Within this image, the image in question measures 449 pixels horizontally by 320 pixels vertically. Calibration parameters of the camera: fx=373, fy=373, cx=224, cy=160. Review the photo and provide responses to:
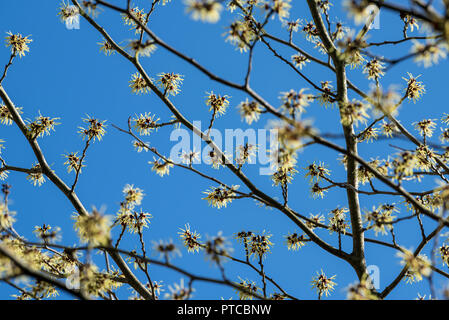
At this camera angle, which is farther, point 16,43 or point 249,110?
point 16,43

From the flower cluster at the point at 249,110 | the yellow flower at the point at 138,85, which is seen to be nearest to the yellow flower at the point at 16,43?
the yellow flower at the point at 138,85

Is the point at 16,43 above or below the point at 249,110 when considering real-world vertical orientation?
above

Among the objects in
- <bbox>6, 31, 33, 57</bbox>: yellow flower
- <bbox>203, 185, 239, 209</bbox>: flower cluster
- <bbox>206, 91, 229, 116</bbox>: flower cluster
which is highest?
<bbox>6, 31, 33, 57</bbox>: yellow flower

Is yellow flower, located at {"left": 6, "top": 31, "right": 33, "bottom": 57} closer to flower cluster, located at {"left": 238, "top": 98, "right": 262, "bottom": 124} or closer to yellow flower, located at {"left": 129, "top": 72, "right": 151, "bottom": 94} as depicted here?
yellow flower, located at {"left": 129, "top": 72, "right": 151, "bottom": 94}

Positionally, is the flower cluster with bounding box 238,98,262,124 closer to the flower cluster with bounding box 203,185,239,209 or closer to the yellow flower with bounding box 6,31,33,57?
the flower cluster with bounding box 203,185,239,209

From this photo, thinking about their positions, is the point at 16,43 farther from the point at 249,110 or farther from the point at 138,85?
the point at 249,110

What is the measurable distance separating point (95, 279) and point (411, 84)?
4514mm

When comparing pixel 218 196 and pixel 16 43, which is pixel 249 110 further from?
pixel 16 43

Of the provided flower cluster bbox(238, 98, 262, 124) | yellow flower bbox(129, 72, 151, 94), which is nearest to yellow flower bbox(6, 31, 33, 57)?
yellow flower bbox(129, 72, 151, 94)

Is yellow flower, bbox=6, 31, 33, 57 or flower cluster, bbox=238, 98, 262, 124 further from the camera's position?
yellow flower, bbox=6, 31, 33, 57

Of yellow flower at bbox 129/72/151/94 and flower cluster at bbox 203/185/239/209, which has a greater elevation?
yellow flower at bbox 129/72/151/94

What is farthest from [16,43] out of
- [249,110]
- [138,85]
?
[249,110]

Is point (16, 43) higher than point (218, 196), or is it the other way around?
point (16, 43)
